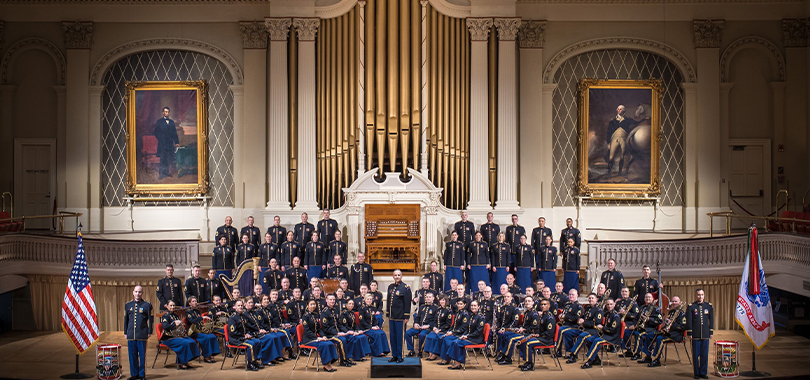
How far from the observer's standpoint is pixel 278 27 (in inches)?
687

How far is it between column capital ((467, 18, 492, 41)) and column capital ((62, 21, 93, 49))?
8617 mm

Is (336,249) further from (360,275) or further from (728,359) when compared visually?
(728,359)

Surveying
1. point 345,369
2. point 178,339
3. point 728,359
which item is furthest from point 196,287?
point 728,359

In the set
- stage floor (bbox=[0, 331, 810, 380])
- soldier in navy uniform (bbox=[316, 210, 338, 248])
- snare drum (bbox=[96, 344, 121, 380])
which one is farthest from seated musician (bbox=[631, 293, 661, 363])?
snare drum (bbox=[96, 344, 121, 380])

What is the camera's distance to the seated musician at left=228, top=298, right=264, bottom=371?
12320 millimetres

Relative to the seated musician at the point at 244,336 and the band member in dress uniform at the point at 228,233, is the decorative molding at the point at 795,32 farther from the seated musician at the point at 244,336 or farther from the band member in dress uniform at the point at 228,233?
the seated musician at the point at 244,336

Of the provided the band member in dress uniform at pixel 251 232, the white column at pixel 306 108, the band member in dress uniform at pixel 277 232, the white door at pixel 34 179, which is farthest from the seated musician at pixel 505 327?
the white door at pixel 34 179

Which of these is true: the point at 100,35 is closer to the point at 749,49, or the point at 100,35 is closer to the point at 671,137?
the point at 671,137

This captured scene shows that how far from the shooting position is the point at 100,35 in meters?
18.3

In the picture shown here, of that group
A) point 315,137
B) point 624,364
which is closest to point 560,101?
point 315,137

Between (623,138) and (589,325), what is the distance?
22.4ft

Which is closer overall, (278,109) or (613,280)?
(613,280)

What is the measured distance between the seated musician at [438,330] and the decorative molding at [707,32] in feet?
31.7

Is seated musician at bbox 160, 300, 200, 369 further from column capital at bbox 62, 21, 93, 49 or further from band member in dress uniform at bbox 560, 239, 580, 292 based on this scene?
column capital at bbox 62, 21, 93, 49
